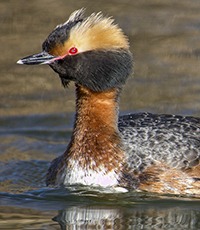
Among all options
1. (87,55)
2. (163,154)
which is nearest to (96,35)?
(87,55)

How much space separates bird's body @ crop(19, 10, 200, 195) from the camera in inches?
504

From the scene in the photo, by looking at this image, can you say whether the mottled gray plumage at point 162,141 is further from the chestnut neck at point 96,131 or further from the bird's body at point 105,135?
the chestnut neck at point 96,131

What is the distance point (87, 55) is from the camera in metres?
12.9

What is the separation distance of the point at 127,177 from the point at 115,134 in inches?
25.1

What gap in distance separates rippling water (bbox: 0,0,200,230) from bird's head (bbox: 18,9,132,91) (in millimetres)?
1422

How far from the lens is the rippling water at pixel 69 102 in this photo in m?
12.4

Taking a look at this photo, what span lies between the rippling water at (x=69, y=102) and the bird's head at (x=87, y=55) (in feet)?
4.67

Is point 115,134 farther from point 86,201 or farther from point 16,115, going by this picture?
point 16,115

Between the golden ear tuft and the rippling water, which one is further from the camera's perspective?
the golden ear tuft

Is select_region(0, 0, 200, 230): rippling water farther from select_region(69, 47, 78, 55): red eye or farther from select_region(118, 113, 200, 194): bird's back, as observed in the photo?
select_region(69, 47, 78, 55): red eye

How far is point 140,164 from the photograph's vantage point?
42.1 feet

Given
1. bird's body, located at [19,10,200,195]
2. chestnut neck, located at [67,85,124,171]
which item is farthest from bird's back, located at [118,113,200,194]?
chestnut neck, located at [67,85,124,171]

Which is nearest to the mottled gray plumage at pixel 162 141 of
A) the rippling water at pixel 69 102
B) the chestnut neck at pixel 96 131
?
the chestnut neck at pixel 96 131

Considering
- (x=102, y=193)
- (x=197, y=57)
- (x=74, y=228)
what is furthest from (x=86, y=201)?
(x=197, y=57)
